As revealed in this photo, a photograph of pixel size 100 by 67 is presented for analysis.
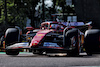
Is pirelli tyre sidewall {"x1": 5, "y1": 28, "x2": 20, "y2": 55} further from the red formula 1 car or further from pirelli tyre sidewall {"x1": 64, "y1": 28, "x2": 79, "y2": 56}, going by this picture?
pirelli tyre sidewall {"x1": 64, "y1": 28, "x2": 79, "y2": 56}

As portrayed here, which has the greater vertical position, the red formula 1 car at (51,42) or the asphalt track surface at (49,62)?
the red formula 1 car at (51,42)

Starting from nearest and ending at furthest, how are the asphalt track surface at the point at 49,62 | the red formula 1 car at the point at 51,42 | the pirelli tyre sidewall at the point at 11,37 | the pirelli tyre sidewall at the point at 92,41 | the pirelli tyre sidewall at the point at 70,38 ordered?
the asphalt track surface at the point at 49,62 → the red formula 1 car at the point at 51,42 → the pirelli tyre sidewall at the point at 70,38 → the pirelli tyre sidewall at the point at 92,41 → the pirelli tyre sidewall at the point at 11,37

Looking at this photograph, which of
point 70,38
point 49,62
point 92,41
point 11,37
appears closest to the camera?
point 49,62

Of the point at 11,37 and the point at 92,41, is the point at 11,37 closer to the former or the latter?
the point at 11,37

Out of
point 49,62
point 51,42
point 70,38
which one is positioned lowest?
point 49,62

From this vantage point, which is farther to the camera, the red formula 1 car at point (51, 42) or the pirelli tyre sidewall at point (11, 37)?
the pirelli tyre sidewall at point (11, 37)

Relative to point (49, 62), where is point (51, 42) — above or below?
above

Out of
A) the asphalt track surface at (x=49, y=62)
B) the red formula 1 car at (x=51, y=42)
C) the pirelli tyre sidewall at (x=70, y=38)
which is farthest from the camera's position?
the pirelli tyre sidewall at (x=70, y=38)

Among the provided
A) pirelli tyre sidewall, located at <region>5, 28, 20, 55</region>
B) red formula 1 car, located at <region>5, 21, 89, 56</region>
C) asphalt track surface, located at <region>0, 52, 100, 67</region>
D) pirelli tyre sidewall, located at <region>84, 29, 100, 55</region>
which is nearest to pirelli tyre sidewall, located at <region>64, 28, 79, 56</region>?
red formula 1 car, located at <region>5, 21, 89, 56</region>

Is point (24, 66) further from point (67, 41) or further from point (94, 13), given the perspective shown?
point (94, 13)

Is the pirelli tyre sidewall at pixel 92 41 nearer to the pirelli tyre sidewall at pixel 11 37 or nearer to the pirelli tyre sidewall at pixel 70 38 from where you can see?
the pirelli tyre sidewall at pixel 70 38

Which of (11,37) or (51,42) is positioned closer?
(51,42)

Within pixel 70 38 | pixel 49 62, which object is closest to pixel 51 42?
pixel 70 38

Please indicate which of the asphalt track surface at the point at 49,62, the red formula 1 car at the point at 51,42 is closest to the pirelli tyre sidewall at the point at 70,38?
the red formula 1 car at the point at 51,42
